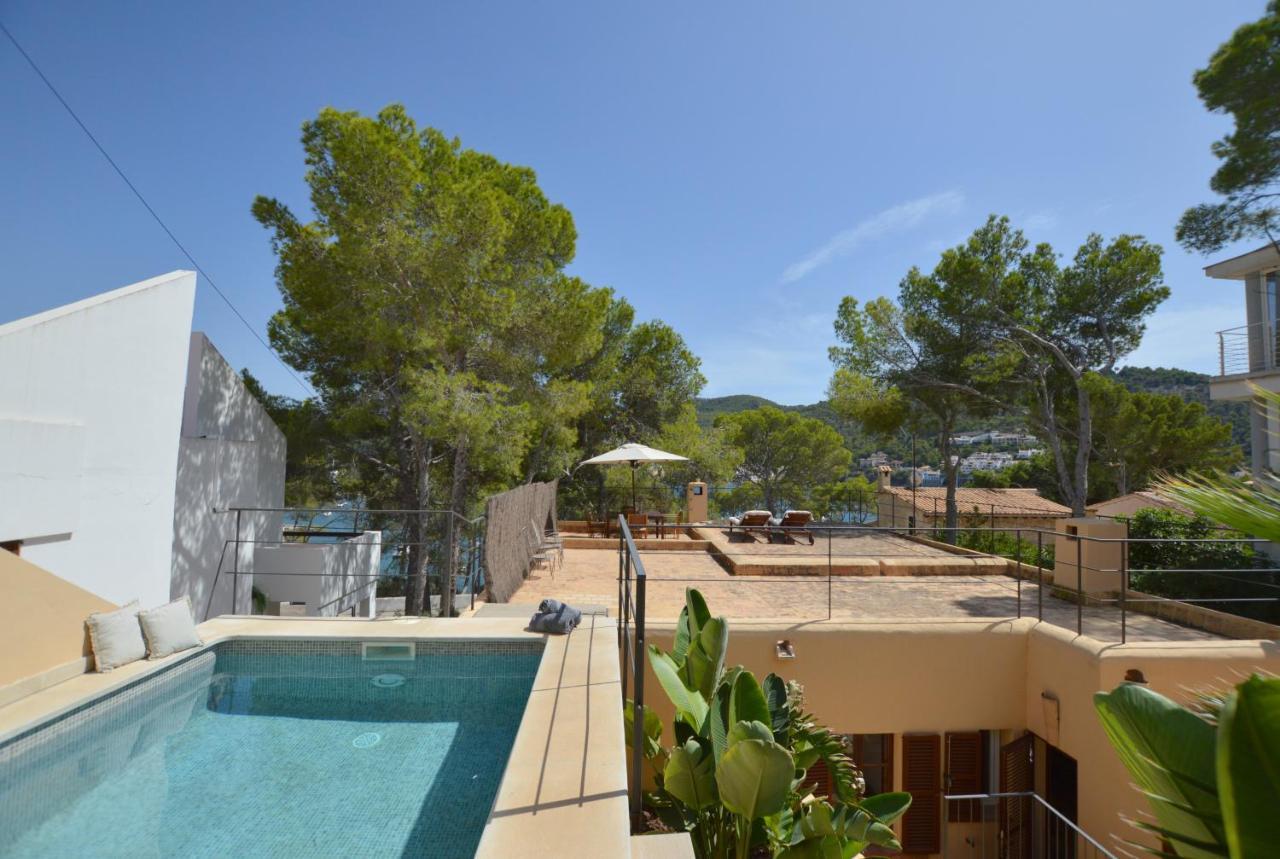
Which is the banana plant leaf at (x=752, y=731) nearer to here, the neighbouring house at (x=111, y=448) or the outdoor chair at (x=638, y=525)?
the neighbouring house at (x=111, y=448)

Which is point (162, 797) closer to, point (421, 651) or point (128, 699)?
point (128, 699)

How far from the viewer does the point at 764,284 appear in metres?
25.0

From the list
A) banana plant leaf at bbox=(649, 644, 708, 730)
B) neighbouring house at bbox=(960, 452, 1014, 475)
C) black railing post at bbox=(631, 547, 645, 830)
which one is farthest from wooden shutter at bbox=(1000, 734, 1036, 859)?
neighbouring house at bbox=(960, 452, 1014, 475)

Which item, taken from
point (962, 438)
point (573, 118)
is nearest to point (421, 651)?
point (573, 118)

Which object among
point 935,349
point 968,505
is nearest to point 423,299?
point 935,349

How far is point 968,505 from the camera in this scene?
2944 centimetres

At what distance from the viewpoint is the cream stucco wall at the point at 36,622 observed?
17.2ft

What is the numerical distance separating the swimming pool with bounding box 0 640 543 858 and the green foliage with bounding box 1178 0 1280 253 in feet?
53.7

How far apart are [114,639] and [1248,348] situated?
19.6m

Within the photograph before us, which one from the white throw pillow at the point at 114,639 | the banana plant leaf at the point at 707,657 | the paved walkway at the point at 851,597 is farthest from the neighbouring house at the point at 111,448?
the banana plant leaf at the point at 707,657

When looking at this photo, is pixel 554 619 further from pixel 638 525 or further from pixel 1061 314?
pixel 1061 314

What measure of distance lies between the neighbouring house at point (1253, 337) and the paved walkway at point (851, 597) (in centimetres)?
776

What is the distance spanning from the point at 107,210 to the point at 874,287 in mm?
21368

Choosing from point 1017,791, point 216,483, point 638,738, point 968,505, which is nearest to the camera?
point 638,738
